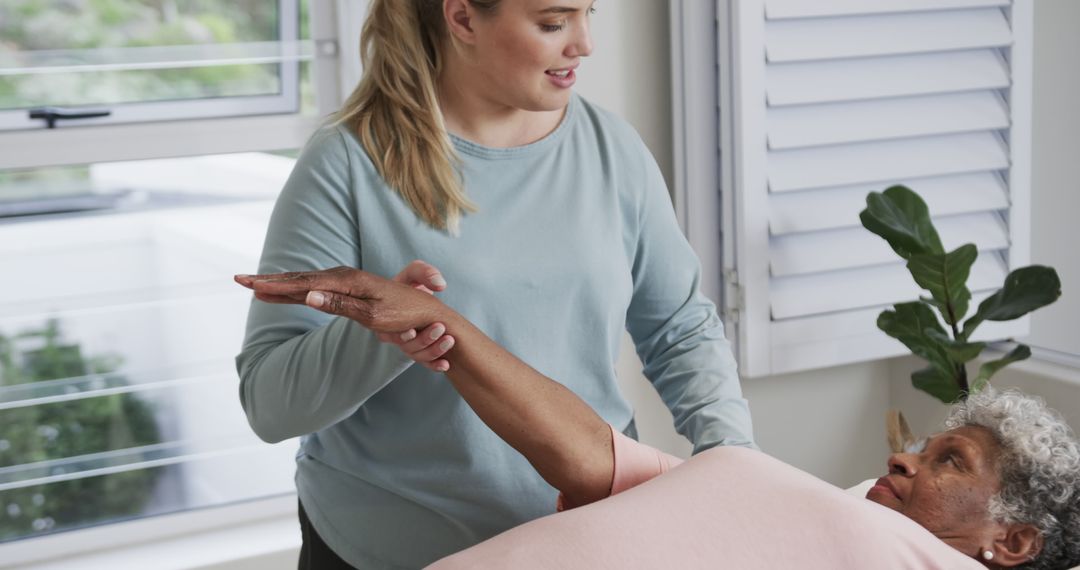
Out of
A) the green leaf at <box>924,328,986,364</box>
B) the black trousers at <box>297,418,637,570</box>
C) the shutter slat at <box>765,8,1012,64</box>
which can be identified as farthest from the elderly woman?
the shutter slat at <box>765,8,1012,64</box>

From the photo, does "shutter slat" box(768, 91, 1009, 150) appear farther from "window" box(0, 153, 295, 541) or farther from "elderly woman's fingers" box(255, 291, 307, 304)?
"elderly woman's fingers" box(255, 291, 307, 304)

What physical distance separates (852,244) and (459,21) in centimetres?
148

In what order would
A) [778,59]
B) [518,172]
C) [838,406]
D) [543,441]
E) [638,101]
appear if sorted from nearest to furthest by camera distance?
1. [543,441]
2. [518,172]
3. [778,59]
4. [638,101]
5. [838,406]

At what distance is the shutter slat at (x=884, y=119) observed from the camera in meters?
2.62

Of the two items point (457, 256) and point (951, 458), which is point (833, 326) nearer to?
point (951, 458)

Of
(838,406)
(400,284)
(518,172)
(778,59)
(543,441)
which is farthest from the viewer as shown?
(838,406)

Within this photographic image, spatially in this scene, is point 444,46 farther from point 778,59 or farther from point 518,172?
point 778,59

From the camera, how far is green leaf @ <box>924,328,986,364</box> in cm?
251

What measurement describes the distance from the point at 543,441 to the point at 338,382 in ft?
0.93

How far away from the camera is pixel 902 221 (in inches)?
100

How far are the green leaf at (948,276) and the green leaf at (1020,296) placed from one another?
0.13 feet

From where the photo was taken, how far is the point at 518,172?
160 centimetres

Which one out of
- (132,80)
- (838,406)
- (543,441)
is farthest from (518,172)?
(838,406)

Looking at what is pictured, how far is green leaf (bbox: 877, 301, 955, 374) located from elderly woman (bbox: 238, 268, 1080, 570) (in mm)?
877
